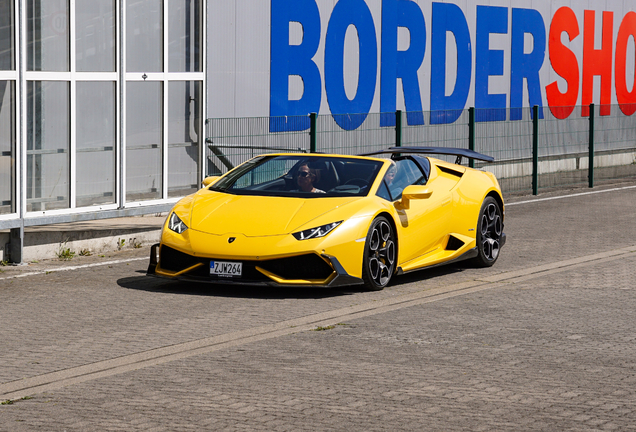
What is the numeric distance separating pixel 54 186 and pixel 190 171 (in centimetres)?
228

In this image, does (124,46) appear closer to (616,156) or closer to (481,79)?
(481,79)

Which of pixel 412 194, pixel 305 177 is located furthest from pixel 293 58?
pixel 412 194

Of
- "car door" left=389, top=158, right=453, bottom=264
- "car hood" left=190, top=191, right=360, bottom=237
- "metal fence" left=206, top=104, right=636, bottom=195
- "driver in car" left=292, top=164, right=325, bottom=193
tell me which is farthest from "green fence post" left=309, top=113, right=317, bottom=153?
"car hood" left=190, top=191, right=360, bottom=237

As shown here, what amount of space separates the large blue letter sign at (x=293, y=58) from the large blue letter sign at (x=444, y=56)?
407cm

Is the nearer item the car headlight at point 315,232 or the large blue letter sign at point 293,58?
the car headlight at point 315,232

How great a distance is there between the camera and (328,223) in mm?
9945

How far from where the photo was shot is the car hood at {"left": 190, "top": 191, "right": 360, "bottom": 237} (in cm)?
997

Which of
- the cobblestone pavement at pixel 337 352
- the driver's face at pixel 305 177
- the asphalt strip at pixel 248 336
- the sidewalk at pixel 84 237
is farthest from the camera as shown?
the sidewalk at pixel 84 237

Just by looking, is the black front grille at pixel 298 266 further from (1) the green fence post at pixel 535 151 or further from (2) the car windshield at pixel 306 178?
(1) the green fence post at pixel 535 151

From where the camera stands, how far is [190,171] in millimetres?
14562

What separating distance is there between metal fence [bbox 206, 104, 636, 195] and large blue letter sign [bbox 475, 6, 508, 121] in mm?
1341

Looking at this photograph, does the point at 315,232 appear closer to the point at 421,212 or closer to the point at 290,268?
the point at 290,268

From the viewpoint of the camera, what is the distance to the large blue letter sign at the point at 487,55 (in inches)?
979

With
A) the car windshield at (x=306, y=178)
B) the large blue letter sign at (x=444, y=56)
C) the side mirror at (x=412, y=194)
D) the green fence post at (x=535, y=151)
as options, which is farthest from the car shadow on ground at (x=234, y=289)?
the large blue letter sign at (x=444, y=56)
